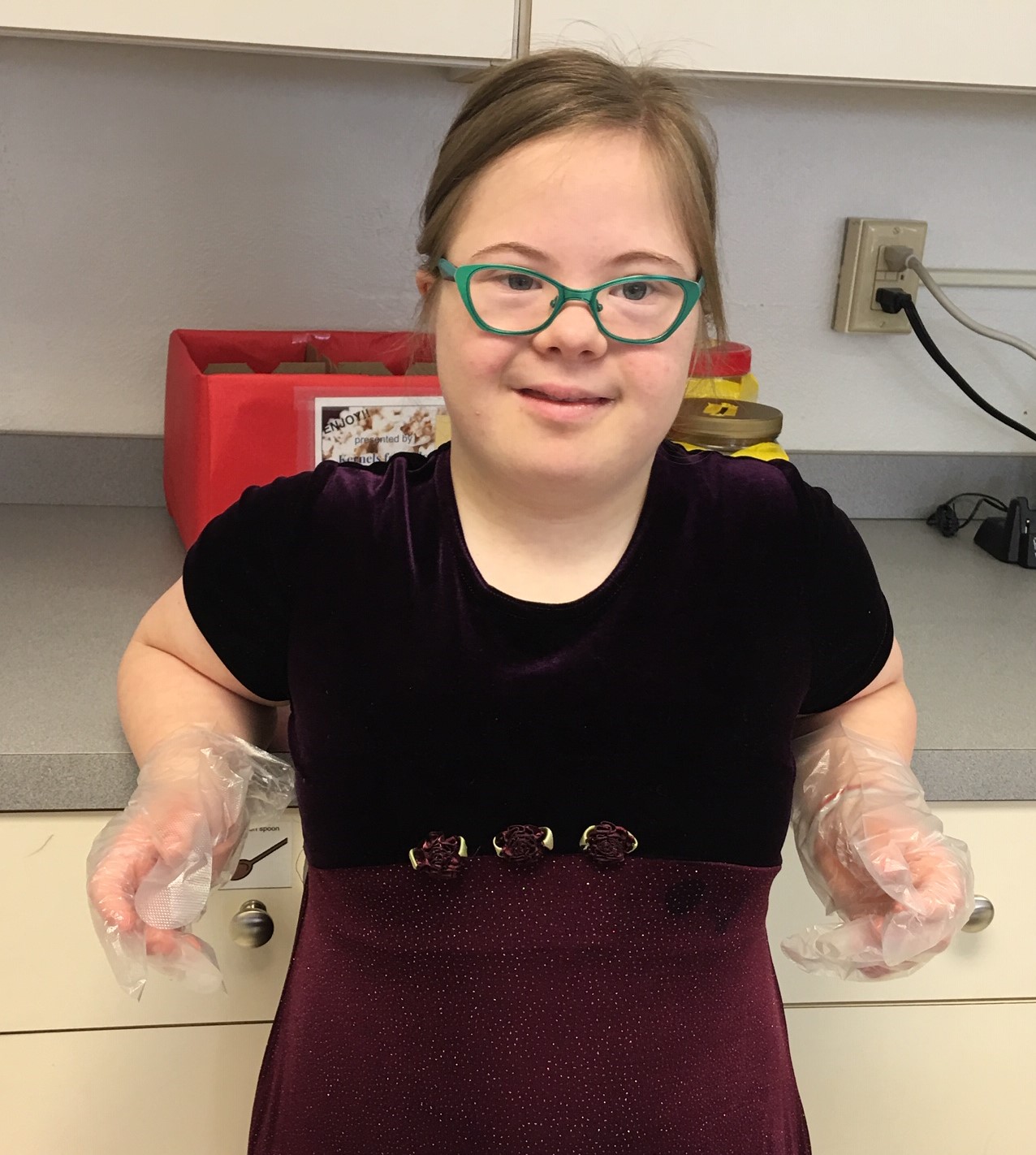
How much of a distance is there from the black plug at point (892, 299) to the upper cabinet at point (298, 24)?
0.61 m

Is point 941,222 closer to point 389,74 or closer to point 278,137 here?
point 389,74

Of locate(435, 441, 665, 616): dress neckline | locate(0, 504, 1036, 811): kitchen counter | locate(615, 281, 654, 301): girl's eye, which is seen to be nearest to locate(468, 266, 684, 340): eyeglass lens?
locate(615, 281, 654, 301): girl's eye

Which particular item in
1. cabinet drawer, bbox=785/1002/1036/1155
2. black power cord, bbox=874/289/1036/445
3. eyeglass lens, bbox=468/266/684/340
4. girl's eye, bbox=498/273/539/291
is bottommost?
cabinet drawer, bbox=785/1002/1036/1155

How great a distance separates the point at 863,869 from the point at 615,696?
0.20m

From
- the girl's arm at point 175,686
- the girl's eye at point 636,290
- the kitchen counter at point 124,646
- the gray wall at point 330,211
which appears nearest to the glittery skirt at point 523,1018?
the girl's arm at point 175,686

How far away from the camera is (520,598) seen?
0.72 metres

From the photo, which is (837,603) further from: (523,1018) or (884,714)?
(523,1018)

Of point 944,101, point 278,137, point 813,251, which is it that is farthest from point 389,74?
point 944,101

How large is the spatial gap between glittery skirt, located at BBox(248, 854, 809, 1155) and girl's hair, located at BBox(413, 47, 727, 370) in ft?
1.24

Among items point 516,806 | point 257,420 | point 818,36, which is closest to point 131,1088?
point 516,806

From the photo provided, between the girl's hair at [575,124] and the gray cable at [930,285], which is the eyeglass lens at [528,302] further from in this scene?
the gray cable at [930,285]

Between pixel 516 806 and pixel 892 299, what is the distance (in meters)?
0.88

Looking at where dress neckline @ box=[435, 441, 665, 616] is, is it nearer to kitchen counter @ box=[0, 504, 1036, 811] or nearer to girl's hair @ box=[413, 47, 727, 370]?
girl's hair @ box=[413, 47, 727, 370]

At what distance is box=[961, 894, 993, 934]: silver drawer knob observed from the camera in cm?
96
